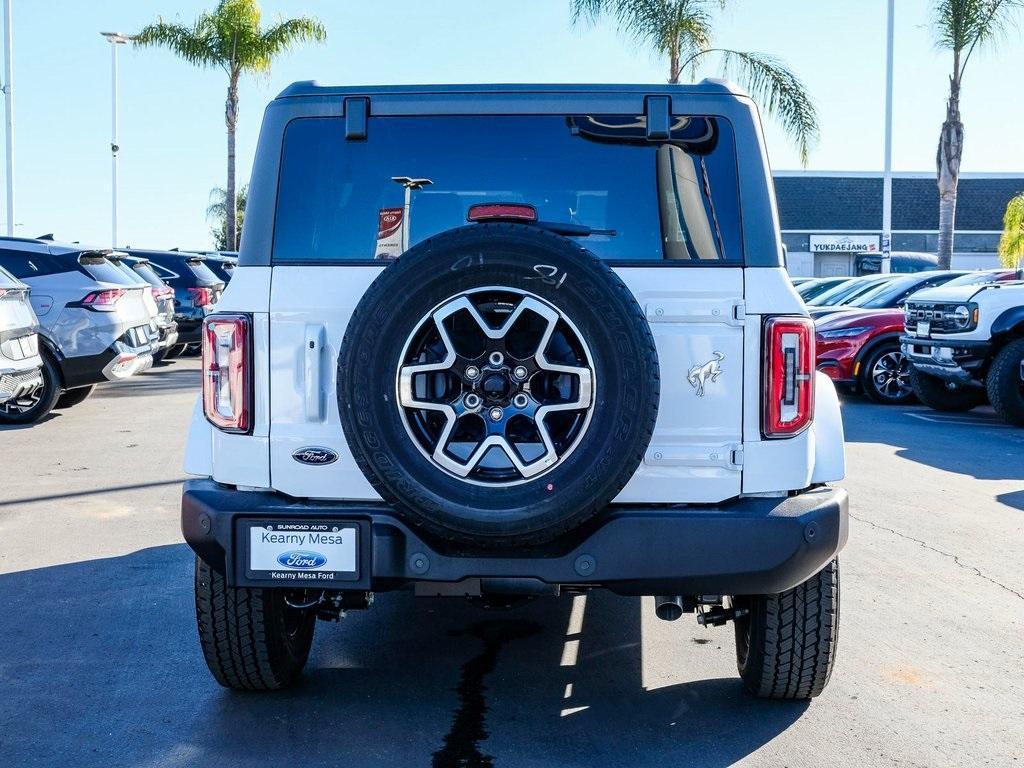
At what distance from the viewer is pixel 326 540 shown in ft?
11.8

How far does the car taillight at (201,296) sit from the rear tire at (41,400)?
5813 mm

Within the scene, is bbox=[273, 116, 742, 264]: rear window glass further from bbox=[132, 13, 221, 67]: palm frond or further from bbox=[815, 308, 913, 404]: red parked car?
bbox=[132, 13, 221, 67]: palm frond

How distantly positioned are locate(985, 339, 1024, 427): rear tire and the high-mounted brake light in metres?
9.51

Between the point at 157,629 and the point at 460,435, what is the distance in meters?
2.22

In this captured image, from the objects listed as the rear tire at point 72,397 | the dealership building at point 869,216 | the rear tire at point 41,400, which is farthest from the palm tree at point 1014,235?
the rear tire at point 41,400

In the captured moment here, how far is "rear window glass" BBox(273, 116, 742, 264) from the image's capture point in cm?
377

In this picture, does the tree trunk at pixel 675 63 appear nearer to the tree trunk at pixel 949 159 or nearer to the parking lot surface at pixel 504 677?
the tree trunk at pixel 949 159

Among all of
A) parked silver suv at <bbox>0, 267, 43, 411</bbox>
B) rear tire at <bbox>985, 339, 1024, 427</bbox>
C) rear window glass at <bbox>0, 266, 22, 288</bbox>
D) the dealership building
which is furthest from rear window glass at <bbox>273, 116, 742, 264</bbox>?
the dealership building

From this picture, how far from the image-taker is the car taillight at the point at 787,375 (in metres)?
3.66

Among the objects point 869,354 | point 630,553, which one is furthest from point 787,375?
point 869,354

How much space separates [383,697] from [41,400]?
903 cm

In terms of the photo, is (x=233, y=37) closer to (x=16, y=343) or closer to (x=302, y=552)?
(x=16, y=343)

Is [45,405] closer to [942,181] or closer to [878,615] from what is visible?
[878,615]

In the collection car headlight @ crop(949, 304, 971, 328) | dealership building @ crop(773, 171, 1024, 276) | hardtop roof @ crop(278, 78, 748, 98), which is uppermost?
dealership building @ crop(773, 171, 1024, 276)
